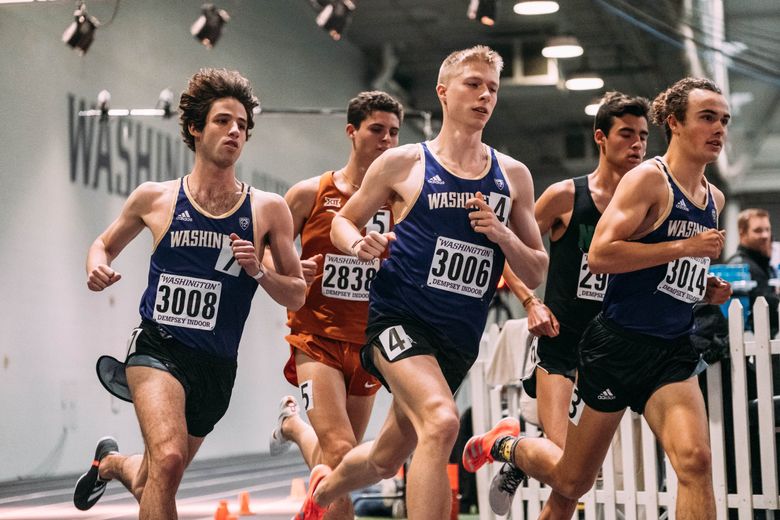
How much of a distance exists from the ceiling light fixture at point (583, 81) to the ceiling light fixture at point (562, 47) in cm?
213

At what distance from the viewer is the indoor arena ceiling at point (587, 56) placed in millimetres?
15312

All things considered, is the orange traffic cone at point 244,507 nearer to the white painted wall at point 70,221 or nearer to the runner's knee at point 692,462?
the white painted wall at point 70,221

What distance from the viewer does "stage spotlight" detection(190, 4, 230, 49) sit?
10.9 m

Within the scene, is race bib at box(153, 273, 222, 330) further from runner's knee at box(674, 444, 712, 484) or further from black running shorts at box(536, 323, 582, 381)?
runner's knee at box(674, 444, 712, 484)

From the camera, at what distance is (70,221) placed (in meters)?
12.3

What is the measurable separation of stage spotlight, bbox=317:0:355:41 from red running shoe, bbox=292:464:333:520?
255 inches

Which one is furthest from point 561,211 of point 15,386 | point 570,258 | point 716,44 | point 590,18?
point 590,18

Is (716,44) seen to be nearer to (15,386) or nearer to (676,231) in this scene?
(15,386)

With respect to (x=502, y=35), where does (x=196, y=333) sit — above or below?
below

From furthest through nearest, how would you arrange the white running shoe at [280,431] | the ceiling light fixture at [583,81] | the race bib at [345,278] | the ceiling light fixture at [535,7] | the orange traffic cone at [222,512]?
1. the ceiling light fixture at [583,81]
2. the ceiling light fixture at [535,7]
3. the orange traffic cone at [222,512]
4. the white running shoe at [280,431]
5. the race bib at [345,278]

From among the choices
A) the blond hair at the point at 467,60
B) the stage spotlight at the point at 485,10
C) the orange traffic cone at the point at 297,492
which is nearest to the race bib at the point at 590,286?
the blond hair at the point at 467,60

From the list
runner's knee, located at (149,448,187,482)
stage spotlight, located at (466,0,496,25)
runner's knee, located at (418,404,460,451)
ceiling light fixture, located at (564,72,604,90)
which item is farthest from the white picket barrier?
ceiling light fixture, located at (564,72,604,90)

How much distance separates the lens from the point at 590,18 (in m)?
18.0

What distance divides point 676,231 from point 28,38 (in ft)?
28.7
